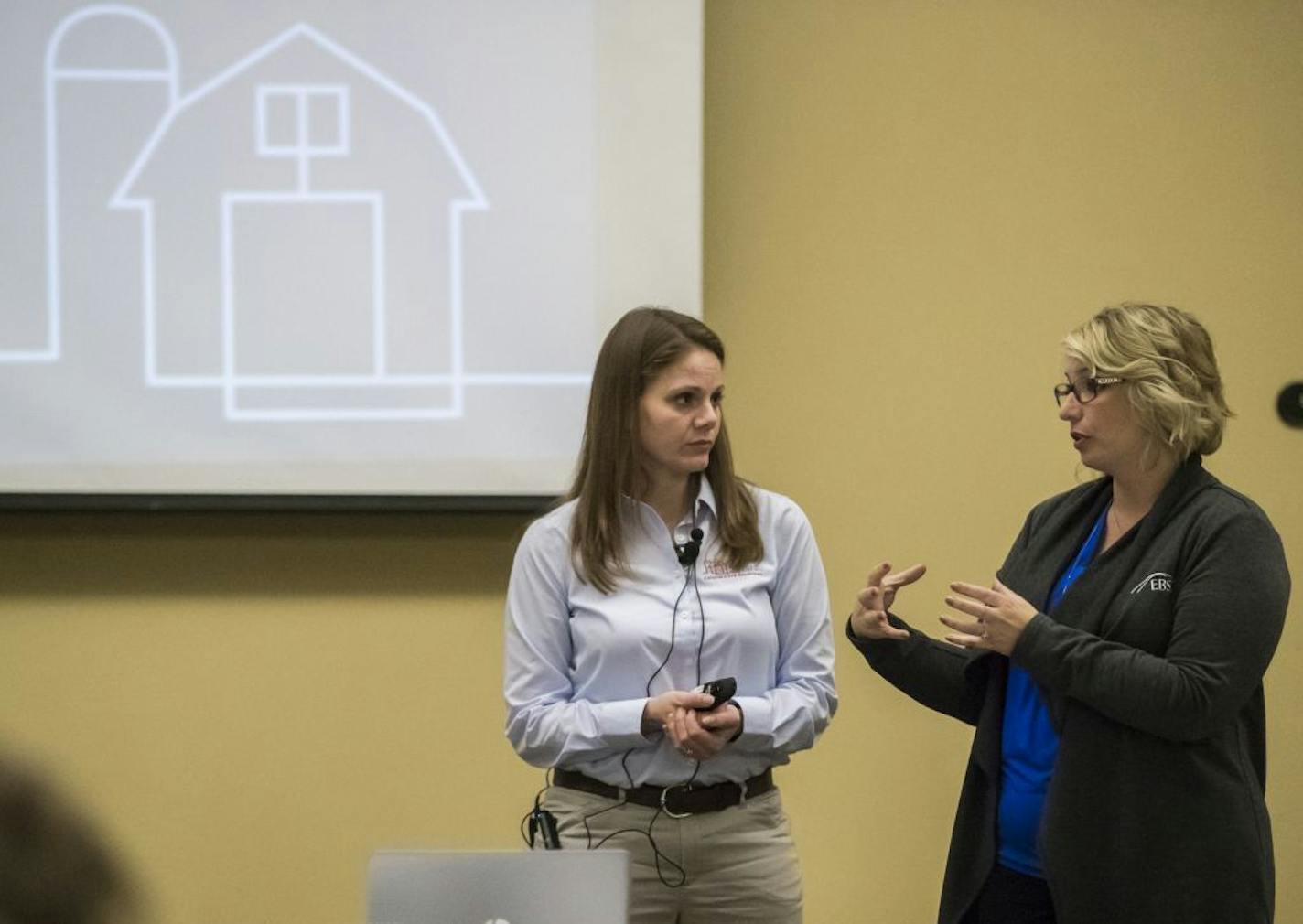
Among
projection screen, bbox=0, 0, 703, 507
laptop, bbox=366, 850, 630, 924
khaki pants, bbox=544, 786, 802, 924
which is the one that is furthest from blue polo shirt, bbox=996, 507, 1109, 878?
projection screen, bbox=0, 0, 703, 507

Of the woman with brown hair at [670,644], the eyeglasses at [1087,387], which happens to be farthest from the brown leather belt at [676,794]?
the eyeglasses at [1087,387]

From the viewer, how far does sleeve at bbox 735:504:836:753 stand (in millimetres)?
2320

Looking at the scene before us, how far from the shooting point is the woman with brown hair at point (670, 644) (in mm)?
2244

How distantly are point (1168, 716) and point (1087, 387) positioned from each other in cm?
50

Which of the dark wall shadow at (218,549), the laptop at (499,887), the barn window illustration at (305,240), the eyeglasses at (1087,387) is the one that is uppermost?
the barn window illustration at (305,240)

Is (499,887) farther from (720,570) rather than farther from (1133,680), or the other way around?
(1133,680)

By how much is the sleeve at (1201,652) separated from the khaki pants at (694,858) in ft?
1.80

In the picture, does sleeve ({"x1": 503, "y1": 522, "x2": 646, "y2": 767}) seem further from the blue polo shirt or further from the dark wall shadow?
the dark wall shadow

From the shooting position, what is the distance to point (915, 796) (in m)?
3.41

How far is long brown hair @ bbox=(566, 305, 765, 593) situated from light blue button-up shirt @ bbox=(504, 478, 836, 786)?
0.03 m

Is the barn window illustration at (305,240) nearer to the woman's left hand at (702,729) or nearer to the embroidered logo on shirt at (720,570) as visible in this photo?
the embroidered logo on shirt at (720,570)

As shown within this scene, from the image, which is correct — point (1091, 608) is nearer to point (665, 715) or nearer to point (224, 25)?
point (665, 715)

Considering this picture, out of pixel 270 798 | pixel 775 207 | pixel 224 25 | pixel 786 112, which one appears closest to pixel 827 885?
pixel 270 798

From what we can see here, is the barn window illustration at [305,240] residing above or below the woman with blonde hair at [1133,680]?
above
